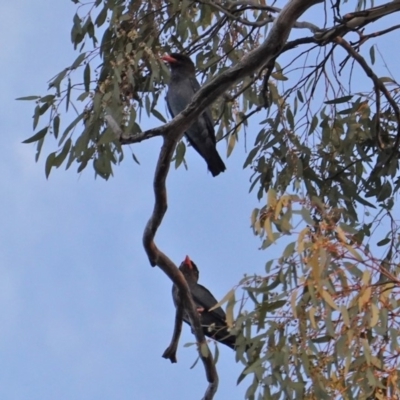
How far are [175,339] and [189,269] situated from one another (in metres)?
1.85

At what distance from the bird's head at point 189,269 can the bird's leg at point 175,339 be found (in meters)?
1.75

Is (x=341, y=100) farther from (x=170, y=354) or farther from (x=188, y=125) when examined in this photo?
(x=170, y=354)

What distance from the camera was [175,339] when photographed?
364 cm

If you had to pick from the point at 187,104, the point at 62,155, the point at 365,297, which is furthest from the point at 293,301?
the point at 187,104

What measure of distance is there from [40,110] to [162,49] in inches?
31.5

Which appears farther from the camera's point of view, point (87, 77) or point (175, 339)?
point (87, 77)

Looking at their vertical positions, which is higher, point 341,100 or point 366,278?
point 341,100

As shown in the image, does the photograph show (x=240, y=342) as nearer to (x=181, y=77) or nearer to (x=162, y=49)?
(x=162, y=49)

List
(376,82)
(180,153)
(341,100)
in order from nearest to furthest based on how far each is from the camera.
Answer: (376,82) < (341,100) < (180,153)

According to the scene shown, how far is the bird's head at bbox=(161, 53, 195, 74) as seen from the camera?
5108mm

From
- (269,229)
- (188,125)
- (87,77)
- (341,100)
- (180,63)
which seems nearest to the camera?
(269,229)

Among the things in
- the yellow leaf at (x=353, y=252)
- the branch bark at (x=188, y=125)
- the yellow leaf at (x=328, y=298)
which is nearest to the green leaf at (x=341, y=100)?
the branch bark at (x=188, y=125)

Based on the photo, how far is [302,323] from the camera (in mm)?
2785

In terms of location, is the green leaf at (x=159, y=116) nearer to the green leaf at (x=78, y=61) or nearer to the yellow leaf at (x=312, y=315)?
the green leaf at (x=78, y=61)
